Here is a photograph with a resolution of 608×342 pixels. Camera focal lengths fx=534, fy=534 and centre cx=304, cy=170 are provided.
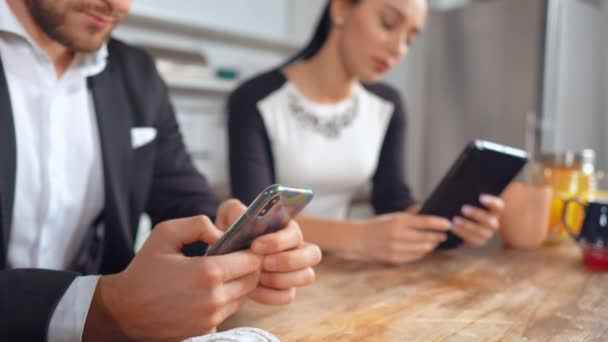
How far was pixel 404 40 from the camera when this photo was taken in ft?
4.30

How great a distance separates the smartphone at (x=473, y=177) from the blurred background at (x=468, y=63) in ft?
5.08

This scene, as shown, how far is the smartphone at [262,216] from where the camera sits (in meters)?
0.51

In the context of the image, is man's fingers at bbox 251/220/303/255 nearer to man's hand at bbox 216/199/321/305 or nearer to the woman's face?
man's hand at bbox 216/199/321/305

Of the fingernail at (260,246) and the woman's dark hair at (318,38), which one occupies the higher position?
the woman's dark hair at (318,38)

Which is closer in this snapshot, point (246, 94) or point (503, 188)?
point (503, 188)

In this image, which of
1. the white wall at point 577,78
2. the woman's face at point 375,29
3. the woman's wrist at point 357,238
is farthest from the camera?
the white wall at point 577,78

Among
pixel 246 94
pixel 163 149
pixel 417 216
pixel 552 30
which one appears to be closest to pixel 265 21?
pixel 552 30

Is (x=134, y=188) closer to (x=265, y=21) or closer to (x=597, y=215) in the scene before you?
(x=597, y=215)

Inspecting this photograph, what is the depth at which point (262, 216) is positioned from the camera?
21.0 inches

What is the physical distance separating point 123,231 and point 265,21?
2295mm

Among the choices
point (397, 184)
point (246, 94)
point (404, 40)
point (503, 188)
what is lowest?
point (397, 184)

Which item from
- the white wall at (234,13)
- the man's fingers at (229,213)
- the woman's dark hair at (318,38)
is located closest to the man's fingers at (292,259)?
the man's fingers at (229,213)

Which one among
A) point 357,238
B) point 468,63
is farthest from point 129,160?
point 468,63

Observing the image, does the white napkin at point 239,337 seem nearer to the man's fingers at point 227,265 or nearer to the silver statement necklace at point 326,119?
the man's fingers at point 227,265
